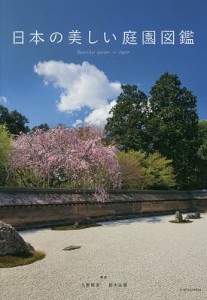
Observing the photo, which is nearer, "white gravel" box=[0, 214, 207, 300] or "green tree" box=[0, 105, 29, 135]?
"white gravel" box=[0, 214, 207, 300]

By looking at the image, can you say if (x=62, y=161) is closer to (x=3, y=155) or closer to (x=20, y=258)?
(x=3, y=155)

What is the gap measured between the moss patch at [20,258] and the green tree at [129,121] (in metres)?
25.7

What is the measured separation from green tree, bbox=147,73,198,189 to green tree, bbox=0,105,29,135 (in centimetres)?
1969

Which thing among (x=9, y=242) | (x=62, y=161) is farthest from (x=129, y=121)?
(x=9, y=242)

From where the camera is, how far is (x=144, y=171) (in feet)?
105

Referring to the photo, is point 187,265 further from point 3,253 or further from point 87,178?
point 87,178

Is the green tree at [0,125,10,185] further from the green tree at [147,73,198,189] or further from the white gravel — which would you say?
the green tree at [147,73,198,189]

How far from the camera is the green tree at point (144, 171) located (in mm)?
29656

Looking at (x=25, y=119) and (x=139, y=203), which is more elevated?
(x=25, y=119)

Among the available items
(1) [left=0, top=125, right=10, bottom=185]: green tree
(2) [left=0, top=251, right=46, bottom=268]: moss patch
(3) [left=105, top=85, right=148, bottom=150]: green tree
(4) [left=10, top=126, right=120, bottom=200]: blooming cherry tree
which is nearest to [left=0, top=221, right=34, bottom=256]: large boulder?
(2) [left=0, top=251, right=46, bottom=268]: moss patch

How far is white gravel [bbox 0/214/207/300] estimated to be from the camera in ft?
23.2

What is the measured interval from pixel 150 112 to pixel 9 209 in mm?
24897

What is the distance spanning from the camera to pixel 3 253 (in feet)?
32.5

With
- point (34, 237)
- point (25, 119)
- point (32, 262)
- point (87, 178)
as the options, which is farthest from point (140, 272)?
point (25, 119)
